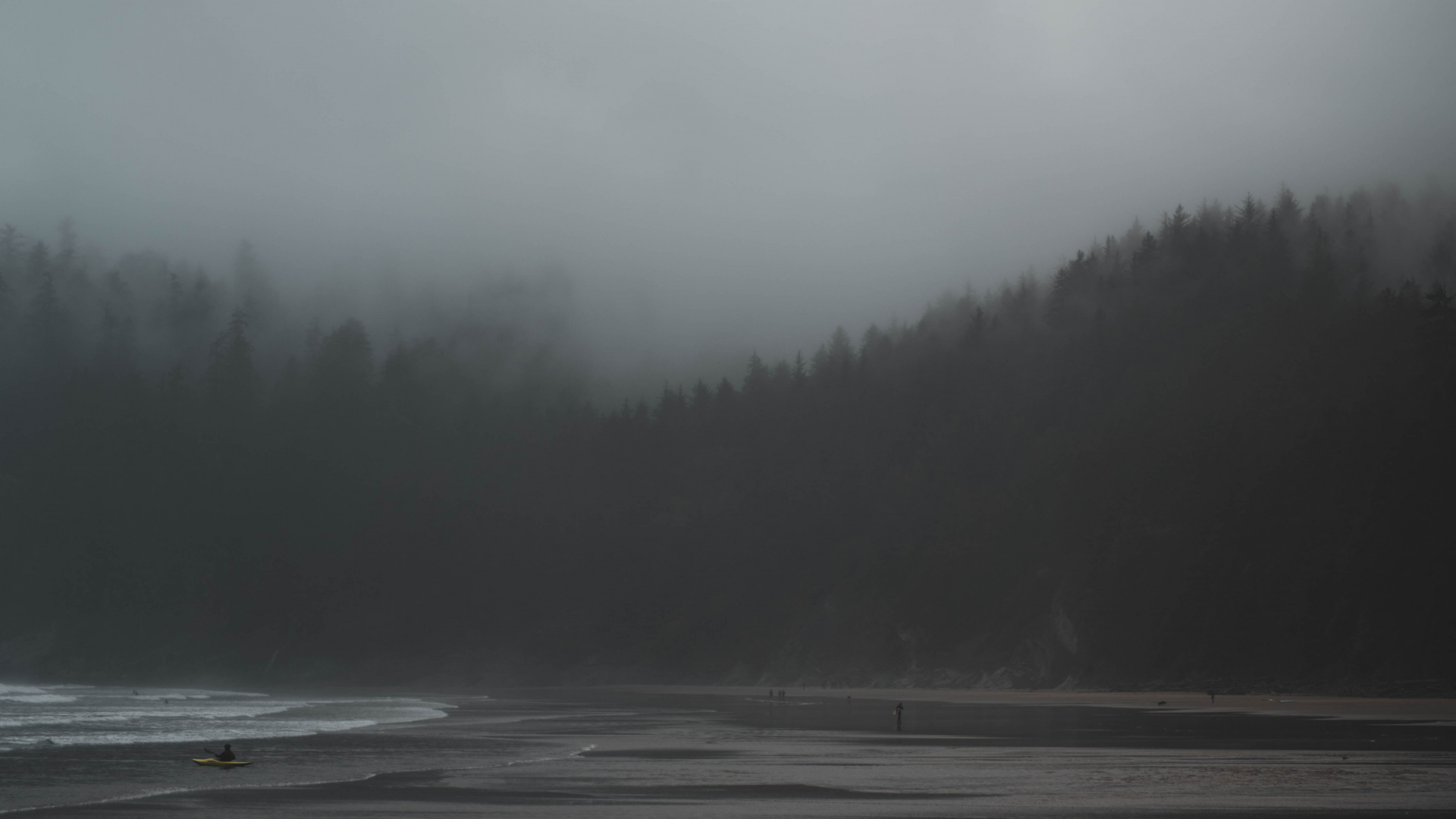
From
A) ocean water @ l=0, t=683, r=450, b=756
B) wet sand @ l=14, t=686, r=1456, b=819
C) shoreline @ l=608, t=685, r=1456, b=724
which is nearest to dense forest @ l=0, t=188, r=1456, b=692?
shoreline @ l=608, t=685, r=1456, b=724

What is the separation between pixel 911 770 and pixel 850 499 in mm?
115754

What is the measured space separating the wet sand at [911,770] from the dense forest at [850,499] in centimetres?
3557

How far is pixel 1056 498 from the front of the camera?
11644 centimetres

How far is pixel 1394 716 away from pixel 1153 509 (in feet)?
166

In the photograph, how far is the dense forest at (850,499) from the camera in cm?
9138

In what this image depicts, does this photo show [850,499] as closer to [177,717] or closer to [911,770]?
[177,717]

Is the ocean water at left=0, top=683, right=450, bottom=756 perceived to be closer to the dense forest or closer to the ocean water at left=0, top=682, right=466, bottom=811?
the ocean water at left=0, top=682, right=466, bottom=811

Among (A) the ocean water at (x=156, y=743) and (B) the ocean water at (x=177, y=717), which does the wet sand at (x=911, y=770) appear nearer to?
(A) the ocean water at (x=156, y=743)

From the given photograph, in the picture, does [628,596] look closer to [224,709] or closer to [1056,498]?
[1056,498]

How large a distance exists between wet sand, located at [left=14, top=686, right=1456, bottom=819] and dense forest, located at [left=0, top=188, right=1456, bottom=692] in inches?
1400

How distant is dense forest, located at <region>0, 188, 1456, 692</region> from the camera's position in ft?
300

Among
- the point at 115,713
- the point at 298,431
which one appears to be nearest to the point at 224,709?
the point at 115,713

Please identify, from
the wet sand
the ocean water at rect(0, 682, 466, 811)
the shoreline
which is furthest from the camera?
the shoreline

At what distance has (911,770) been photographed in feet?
100
